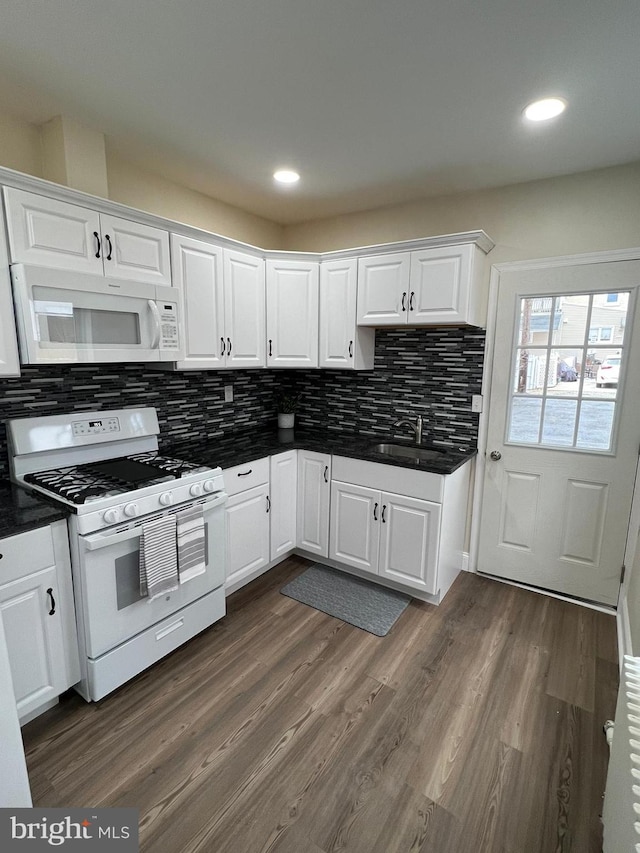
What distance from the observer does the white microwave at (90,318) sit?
70.2 inches

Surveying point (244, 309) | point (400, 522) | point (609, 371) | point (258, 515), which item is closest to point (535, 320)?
point (609, 371)

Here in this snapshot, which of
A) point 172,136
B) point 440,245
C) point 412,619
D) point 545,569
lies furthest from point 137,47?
point 545,569

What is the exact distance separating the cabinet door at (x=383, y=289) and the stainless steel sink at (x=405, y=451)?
89cm

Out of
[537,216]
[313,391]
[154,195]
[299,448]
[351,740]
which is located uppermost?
[154,195]

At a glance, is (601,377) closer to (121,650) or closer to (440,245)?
(440,245)

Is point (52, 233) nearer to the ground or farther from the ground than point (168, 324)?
farther from the ground

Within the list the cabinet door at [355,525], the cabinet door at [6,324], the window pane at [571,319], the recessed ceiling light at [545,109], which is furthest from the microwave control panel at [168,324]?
the window pane at [571,319]

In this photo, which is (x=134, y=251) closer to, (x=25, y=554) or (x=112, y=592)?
(x=25, y=554)

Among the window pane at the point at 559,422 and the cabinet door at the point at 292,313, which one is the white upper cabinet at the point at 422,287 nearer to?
the cabinet door at the point at 292,313

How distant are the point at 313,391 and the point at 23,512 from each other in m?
2.30

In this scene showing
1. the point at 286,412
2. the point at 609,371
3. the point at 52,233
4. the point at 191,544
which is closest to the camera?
the point at 52,233

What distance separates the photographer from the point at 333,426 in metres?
3.49

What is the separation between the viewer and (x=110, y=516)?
1.78m

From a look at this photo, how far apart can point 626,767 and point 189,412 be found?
2.68m
